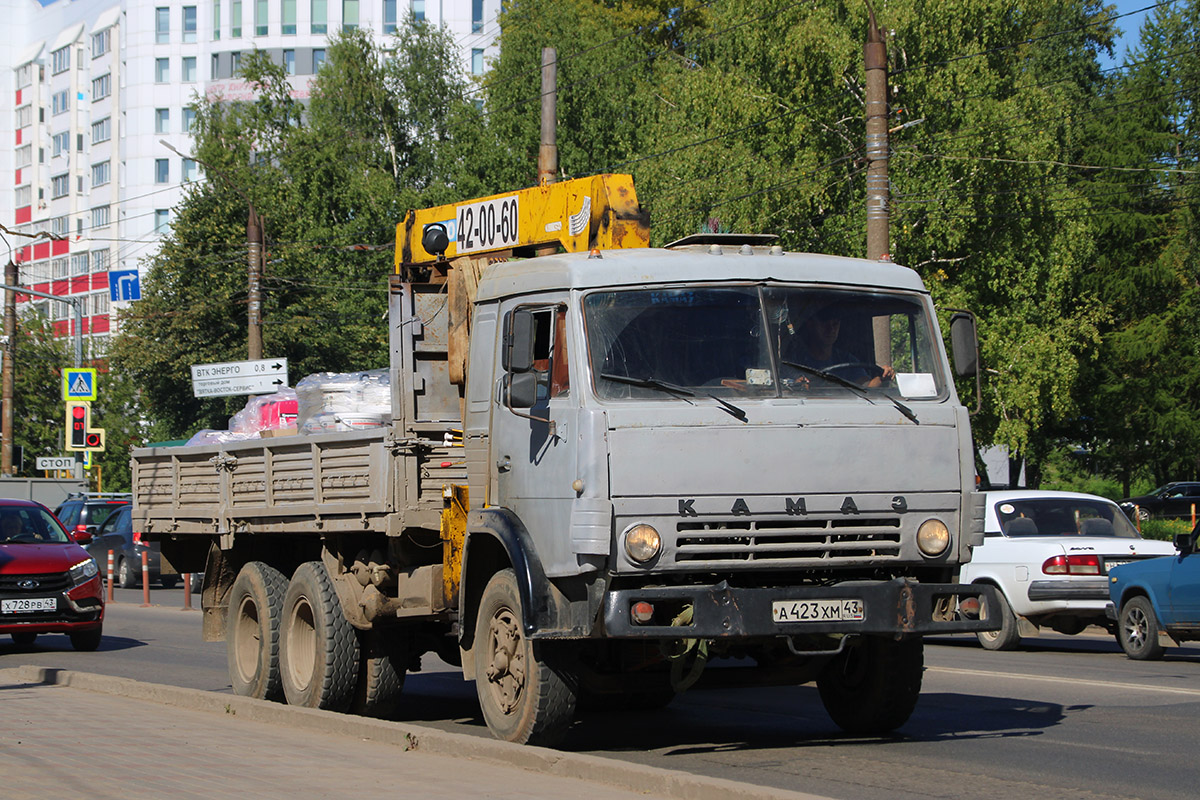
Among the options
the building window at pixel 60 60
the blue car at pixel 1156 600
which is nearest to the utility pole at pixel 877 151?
the blue car at pixel 1156 600

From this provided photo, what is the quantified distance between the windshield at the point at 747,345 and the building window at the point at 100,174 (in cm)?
9189

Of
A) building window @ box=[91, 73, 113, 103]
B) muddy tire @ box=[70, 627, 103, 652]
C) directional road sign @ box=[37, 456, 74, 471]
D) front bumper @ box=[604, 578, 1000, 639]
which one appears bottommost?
muddy tire @ box=[70, 627, 103, 652]

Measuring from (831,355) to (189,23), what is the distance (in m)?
90.1

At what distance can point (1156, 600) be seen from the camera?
14.8 metres

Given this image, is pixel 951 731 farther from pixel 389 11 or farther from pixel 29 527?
pixel 389 11

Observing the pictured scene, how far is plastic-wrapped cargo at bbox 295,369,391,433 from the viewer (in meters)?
11.5

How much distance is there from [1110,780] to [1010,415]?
30634 millimetres

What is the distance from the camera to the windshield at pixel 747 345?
8.06 metres

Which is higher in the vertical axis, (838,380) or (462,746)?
(838,380)

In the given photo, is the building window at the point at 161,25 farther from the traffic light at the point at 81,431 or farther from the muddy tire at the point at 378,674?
the muddy tire at the point at 378,674

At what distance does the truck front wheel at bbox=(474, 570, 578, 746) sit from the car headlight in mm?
9822

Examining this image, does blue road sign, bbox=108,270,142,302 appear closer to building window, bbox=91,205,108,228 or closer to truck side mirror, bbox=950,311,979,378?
truck side mirror, bbox=950,311,979,378

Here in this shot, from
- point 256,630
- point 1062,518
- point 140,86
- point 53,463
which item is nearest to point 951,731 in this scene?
point 256,630

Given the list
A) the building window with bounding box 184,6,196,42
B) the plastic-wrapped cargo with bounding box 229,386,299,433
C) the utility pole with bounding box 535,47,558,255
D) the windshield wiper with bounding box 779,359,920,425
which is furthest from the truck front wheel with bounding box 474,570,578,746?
the building window with bounding box 184,6,196,42
